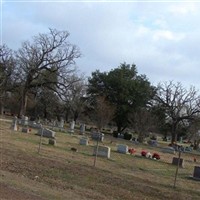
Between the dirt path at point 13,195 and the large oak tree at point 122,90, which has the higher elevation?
the large oak tree at point 122,90

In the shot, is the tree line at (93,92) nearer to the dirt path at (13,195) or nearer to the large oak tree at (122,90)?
the large oak tree at (122,90)

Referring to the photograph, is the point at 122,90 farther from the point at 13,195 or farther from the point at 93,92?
the point at 13,195

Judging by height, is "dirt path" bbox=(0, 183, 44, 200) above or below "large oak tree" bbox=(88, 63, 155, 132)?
below

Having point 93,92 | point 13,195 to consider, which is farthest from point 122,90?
point 13,195

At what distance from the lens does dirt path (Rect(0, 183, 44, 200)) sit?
30.3 ft

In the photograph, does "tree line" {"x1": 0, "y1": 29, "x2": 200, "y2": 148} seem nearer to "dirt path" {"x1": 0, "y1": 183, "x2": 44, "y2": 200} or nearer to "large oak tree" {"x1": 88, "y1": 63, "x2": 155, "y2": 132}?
"large oak tree" {"x1": 88, "y1": 63, "x2": 155, "y2": 132}

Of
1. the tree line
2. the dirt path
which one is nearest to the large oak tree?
the tree line

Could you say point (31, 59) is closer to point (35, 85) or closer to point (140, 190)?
point (35, 85)

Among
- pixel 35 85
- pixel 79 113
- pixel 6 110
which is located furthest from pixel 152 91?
pixel 6 110

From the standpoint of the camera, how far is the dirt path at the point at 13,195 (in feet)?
30.3

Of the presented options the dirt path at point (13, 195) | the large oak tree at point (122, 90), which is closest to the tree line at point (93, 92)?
the large oak tree at point (122, 90)

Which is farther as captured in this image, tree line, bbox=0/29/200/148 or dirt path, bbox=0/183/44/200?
tree line, bbox=0/29/200/148

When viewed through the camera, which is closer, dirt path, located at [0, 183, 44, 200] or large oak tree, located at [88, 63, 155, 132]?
dirt path, located at [0, 183, 44, 200]

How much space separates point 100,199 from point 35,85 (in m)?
59.8
